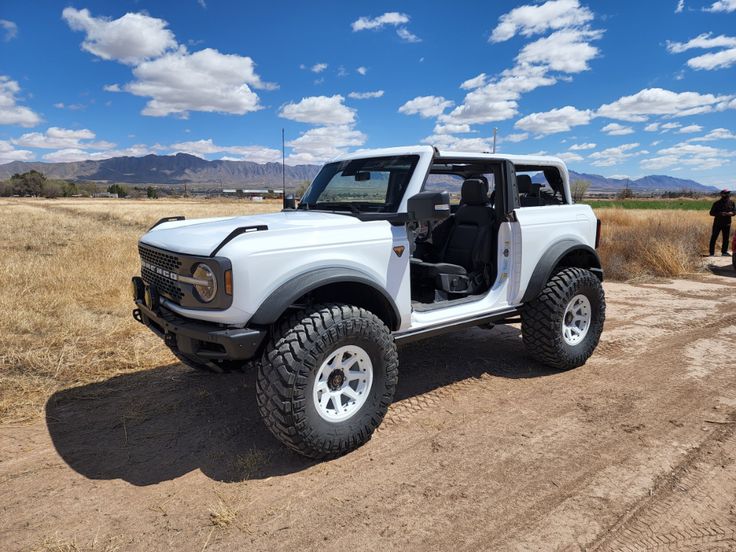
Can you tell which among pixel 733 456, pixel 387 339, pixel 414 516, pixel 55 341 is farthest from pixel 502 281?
pixel 55 341

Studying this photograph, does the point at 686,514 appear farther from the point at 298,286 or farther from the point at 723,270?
the point at 723,270

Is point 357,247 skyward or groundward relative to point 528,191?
groundward

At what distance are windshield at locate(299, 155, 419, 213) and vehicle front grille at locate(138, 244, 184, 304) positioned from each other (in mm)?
1414

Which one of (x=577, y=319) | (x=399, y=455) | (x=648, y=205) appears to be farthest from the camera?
(x=648, y=205)

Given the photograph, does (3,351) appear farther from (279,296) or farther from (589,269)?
(589,269)

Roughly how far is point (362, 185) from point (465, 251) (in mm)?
1240

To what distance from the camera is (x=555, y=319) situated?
14.7 feet

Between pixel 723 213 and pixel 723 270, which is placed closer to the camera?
pixel 723 270

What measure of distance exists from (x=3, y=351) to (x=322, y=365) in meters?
3.66

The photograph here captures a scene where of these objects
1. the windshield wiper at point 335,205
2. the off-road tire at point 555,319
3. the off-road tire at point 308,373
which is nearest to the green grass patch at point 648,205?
the off-road tire at point 555,319

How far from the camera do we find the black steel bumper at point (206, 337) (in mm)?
2789

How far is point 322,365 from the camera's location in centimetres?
306

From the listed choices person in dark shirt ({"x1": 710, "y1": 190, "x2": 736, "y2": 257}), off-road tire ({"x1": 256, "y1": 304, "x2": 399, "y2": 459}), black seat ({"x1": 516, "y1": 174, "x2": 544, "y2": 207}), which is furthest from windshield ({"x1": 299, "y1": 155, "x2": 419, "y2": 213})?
person in dark shirt ({"x1": 710, "y1": 190, "x2": 736, "y2": 257})

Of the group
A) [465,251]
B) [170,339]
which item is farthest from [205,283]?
[465,251]
